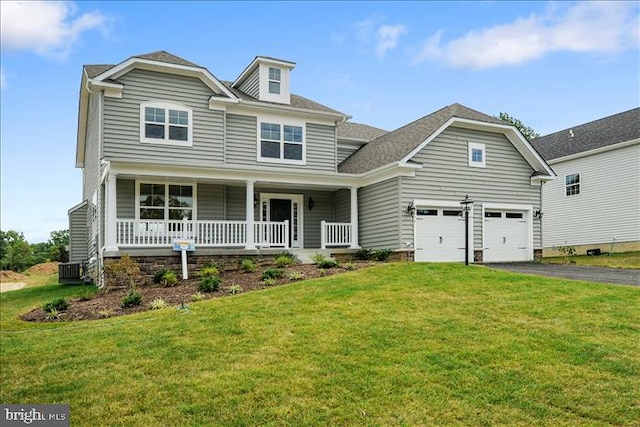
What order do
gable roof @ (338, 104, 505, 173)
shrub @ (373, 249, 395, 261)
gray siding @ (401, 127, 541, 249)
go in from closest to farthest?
shrub @ (373, 249, 395, 261)
gray siding @ (401, 127, 541, 249)
gable roof @ (338, 104, 505, 173)

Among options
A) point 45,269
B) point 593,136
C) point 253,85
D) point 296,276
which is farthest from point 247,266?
point 45,269

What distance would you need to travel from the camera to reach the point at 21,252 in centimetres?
4050

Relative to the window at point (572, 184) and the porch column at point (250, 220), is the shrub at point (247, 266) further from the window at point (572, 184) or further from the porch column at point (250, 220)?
the window at point (572, 184)

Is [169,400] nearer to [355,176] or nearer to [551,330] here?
→ [551,330]

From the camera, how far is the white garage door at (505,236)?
18703 mm

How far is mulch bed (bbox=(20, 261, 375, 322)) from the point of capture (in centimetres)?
1072

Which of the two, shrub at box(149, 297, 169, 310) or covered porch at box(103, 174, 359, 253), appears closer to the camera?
shrub at box(149, 297, 169, 310)

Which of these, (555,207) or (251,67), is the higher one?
(251,67)

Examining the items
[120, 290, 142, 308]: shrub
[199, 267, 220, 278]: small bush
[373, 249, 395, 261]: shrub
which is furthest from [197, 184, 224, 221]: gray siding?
[120, 290, 142, 308]: shrub

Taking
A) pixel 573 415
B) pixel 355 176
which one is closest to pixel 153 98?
pixel 355 176

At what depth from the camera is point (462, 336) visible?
25.5 feet

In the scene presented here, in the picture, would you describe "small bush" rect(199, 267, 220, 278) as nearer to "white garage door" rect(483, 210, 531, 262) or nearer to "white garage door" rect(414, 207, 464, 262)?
"white garage door" rect(414, 207, 464, 262)

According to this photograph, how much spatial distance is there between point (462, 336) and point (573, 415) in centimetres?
237

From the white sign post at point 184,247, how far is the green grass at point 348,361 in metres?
4.51
